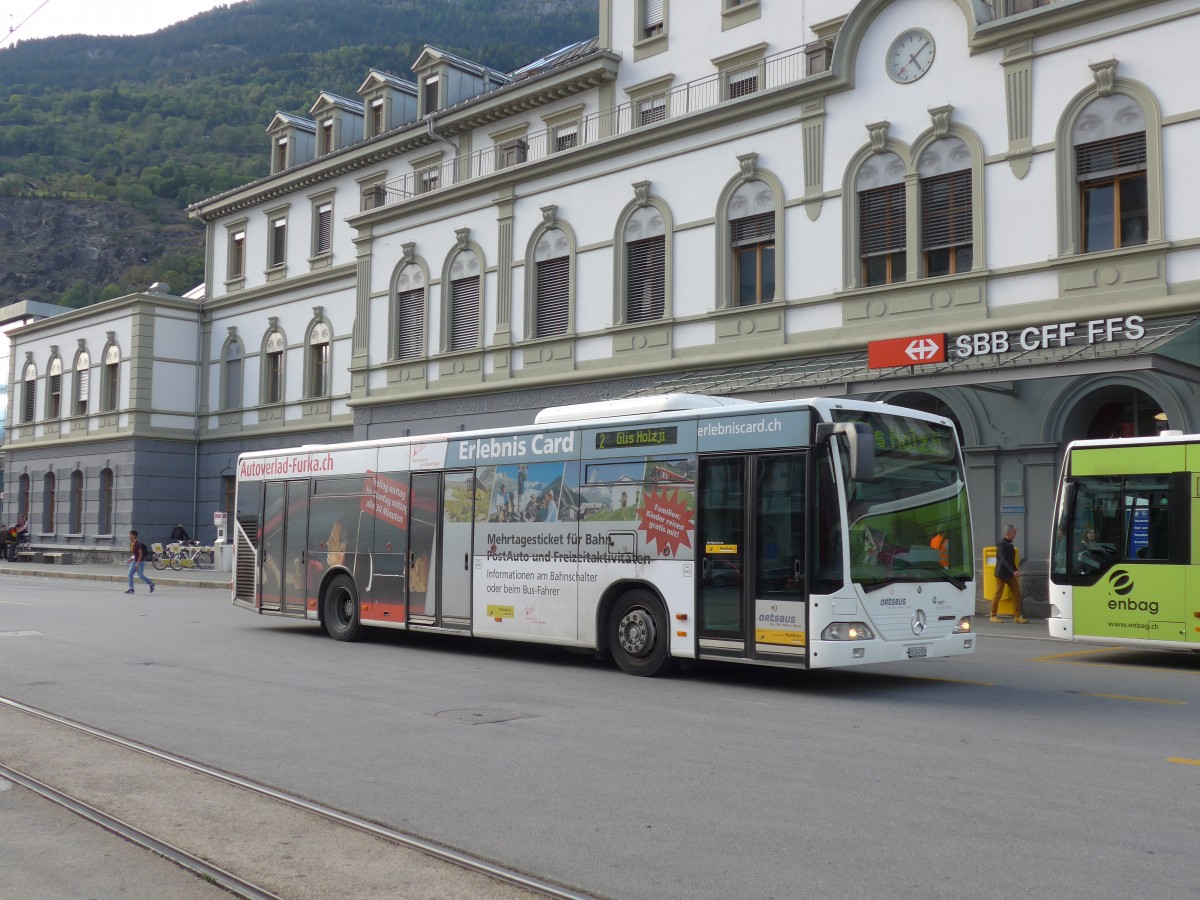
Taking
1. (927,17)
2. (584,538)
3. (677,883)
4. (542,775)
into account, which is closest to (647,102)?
(927,17)

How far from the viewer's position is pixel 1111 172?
19.8m

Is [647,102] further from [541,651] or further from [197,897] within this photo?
[197,897]

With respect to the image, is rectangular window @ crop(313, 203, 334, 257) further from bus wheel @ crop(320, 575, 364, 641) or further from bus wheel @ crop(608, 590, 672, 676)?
bus wheel @ crop(608, 590, 672, 676)

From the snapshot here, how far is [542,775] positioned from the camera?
25.3 feet

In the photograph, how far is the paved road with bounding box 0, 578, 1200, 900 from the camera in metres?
5.78

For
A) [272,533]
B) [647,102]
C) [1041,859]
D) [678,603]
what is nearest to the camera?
[1041,859]

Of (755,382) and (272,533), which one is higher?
(755,382)

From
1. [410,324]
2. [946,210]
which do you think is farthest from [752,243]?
[410,324]

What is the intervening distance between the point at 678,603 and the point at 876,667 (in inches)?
125

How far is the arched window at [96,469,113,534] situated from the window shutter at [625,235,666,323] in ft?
90.7

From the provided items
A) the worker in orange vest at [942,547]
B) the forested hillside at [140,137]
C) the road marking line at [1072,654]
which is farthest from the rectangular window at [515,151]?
the forested hillside at [140,137]

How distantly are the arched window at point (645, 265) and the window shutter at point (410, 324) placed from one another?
711 cm

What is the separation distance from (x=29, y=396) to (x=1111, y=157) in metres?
46.2

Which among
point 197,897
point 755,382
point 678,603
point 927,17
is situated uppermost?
point 927,17
